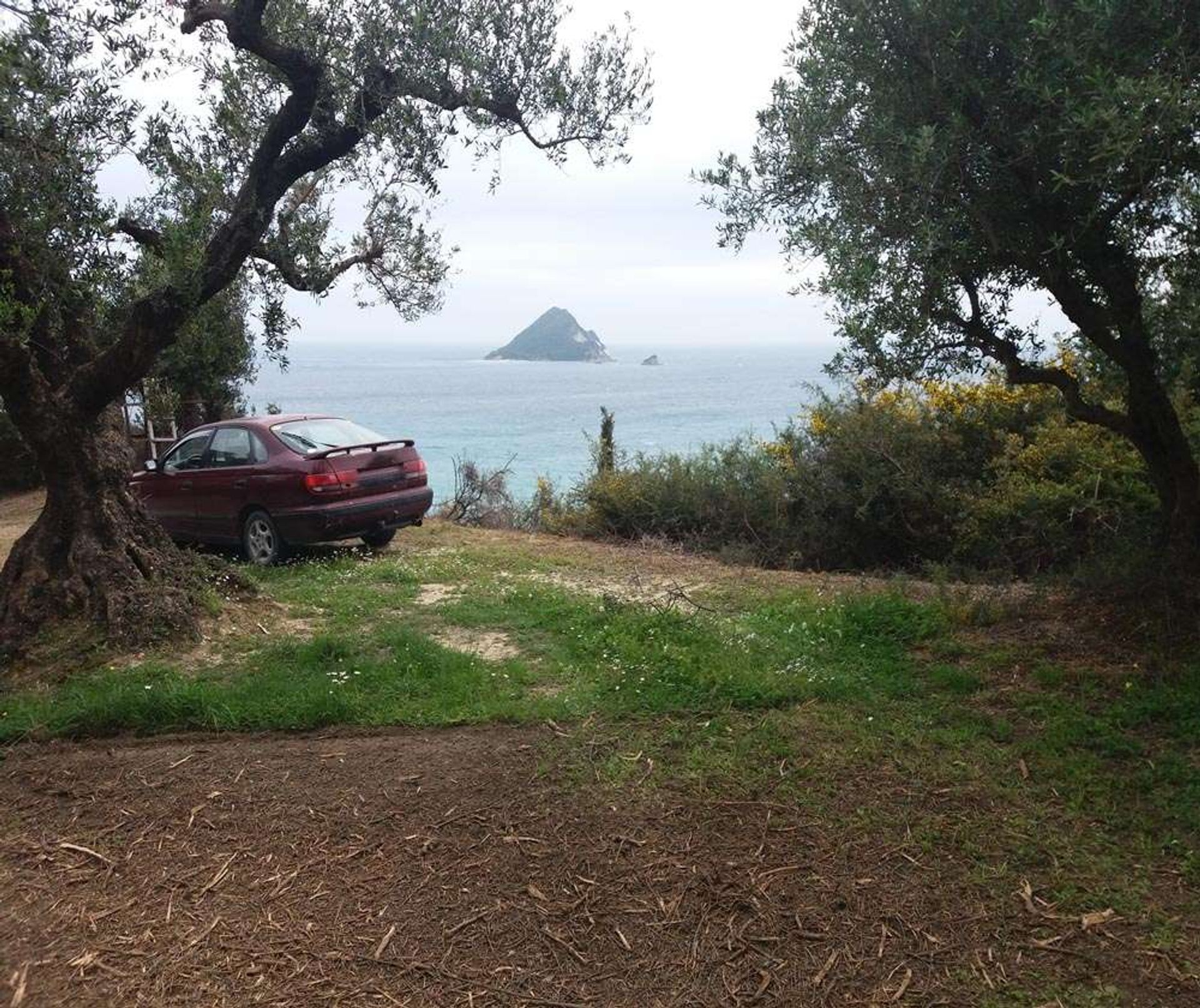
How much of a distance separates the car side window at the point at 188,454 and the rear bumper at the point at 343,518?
72.1 inches

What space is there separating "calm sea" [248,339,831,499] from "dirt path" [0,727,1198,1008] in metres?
3.81

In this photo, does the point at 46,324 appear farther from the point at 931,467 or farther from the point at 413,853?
the point at 931,467

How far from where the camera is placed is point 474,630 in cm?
707

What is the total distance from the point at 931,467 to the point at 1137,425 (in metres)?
5.62

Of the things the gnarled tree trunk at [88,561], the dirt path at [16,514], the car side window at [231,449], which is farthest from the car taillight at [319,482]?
the dirt path at [16,514]

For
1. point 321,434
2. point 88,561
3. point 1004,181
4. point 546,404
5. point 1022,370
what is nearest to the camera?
point 1004,181

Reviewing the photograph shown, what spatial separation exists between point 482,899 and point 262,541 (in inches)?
307

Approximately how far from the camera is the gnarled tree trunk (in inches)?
263

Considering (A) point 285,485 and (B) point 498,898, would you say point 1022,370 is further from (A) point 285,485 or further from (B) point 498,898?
(A) point 285,485

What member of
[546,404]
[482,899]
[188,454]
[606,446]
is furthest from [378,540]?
[546,404]

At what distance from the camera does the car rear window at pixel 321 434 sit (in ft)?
35.0

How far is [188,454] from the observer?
38.4ft

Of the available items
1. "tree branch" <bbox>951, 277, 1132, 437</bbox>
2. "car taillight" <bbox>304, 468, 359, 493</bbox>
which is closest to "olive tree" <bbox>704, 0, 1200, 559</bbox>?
"tree branch" <bbox>951, 277, 1132, 437</bbox>

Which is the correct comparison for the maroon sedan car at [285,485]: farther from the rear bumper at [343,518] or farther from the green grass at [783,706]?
the green grass at [783,706]
